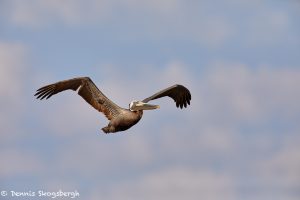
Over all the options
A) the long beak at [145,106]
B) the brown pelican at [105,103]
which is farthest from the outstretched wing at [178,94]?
the long beak at [145,106]

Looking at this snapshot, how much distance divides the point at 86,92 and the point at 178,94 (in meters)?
3.66

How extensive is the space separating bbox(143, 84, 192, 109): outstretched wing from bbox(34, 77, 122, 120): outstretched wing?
1.90 meters

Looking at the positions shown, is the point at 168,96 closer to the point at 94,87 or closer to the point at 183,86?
the point at 183,86

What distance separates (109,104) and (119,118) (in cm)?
80

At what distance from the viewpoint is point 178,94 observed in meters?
21.8

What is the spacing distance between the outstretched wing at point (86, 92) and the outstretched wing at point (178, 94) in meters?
1.90

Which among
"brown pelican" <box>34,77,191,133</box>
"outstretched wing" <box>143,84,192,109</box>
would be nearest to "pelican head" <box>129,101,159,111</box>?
"brown pelican" <box>34,77,191,133</box>

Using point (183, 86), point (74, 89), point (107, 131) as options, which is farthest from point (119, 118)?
point (183, 86)

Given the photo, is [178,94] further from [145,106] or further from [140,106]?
[140,106]

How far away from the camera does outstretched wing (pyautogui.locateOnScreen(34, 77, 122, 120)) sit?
1956 centimetres

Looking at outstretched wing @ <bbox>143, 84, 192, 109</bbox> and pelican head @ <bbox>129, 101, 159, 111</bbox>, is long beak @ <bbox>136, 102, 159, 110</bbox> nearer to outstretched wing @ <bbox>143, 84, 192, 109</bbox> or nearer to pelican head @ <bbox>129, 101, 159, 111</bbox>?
pelican head @ <bbox>129, 101, 159, 111</bbox>

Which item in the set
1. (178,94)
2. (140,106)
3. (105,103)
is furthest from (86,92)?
(178,94)

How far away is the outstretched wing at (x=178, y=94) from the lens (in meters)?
21.0

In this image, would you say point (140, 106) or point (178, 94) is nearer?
point (140, 106)
